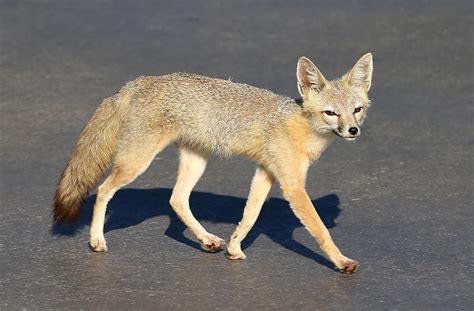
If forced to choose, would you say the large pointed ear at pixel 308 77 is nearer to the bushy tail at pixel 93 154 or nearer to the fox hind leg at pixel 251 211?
the fox hind leg at pixel 251 211

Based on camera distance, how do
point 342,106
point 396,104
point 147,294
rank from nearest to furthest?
point 147,294 < point 342,106 < point 396,104

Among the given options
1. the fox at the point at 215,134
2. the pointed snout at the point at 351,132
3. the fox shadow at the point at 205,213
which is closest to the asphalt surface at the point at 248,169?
the fox shadow at the point at 205,213

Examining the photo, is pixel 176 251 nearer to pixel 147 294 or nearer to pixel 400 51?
pixel 147 294

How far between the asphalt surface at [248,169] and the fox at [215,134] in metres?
0.25

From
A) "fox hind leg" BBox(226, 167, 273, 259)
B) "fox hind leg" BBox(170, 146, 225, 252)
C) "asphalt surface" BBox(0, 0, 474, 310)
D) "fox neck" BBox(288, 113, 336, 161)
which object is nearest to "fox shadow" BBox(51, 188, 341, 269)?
"asphalt surface" BBox(0, 0, 474, 310)

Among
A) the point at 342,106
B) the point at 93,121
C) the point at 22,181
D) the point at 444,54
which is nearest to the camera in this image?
the point at 342,106

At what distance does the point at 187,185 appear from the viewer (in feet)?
25.3

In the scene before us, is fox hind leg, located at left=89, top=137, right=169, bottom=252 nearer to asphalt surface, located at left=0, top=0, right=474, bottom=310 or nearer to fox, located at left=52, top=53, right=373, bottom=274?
fox, located at left=52, top=53, right=373, bottom=274

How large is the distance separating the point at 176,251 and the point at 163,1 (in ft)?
21.7

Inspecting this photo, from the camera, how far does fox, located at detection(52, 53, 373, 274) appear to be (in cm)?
712

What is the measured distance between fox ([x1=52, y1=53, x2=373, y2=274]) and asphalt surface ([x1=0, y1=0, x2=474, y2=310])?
0.25 metres

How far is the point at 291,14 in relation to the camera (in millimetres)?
12680

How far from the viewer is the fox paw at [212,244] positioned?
7227mm

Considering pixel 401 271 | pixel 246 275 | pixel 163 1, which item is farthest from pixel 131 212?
pixel 163 1
